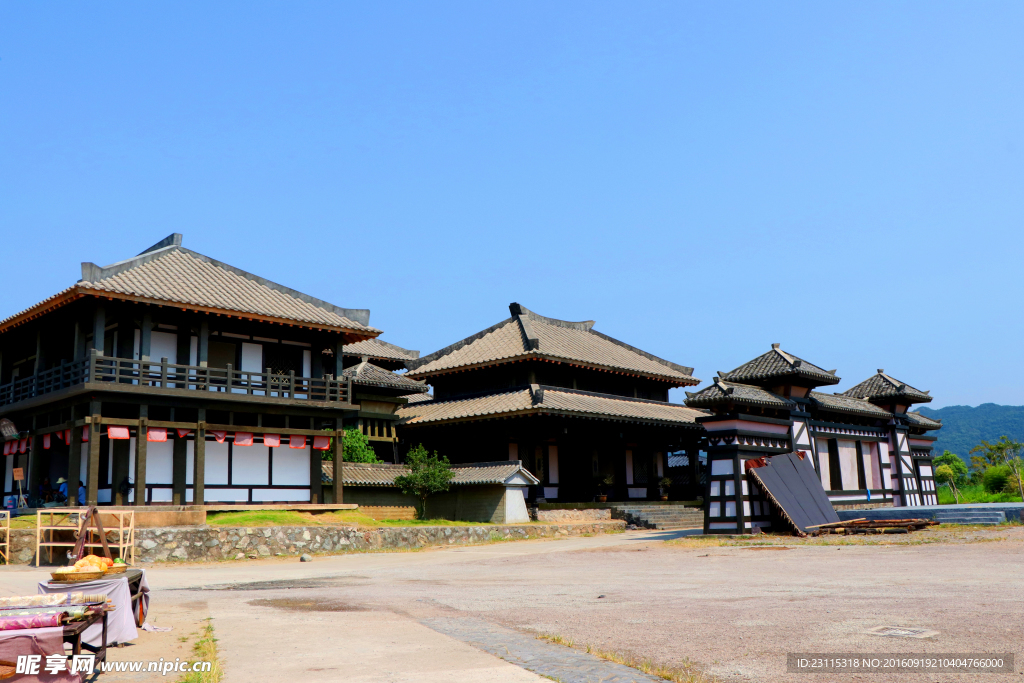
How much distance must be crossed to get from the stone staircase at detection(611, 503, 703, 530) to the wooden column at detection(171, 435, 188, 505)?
1699cm

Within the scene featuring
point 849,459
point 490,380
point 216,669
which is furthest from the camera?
point 490,380

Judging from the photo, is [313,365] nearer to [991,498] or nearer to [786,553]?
[786,553]

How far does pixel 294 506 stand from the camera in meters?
28.6

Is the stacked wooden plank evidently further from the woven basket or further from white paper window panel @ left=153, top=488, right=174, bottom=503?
the woven basket

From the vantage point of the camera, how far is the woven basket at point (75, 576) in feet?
28.9

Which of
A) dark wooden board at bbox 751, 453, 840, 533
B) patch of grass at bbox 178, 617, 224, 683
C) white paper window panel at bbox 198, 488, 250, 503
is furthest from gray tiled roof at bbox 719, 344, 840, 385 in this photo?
patch of grass at bbox 178, 617, 224, 683

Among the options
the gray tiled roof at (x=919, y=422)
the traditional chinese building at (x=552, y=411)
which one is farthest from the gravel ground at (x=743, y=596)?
the gray tiled roof at (x=919, y=422)

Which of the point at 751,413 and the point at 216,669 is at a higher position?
the point at 751,413

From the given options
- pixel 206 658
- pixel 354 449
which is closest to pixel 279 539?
pixel 354 449

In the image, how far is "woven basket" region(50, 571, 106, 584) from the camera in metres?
8.82

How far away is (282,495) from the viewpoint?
29.6m

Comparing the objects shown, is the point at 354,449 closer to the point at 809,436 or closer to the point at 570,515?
the point at 570,515

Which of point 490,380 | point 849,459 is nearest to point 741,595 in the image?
point 849,459

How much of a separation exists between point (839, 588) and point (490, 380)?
1111 inches
